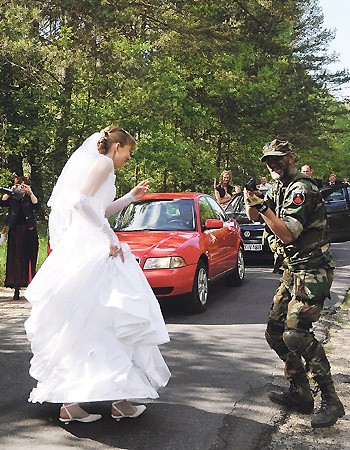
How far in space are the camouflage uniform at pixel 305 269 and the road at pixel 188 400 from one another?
62 centimetres

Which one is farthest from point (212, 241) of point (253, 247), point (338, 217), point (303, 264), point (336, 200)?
point (336, 200)

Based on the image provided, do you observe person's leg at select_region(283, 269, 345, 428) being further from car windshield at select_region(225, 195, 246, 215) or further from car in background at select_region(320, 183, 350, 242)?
car in background at select_region(320, 183, 350, 242)

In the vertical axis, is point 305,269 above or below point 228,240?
above

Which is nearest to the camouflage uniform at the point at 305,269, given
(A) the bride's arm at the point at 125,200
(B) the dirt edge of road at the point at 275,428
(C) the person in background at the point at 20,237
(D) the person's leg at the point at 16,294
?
(B) the dirt edge of road at the point at 275,428

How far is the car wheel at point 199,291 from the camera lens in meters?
9.36

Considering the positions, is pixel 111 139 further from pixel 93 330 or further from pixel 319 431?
pixel 319 431

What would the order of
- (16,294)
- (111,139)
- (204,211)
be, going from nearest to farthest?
(111,139) → (204,211) → (16,294)

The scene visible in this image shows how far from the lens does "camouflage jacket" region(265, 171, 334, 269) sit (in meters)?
4.68

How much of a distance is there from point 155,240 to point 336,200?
32.0 ft

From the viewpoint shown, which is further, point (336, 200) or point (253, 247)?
point (336, 200)

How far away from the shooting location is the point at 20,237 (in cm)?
1115

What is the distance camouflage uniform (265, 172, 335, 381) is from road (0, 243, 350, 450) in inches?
24.6

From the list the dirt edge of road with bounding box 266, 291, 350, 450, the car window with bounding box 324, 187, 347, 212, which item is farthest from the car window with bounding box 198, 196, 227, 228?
the car window with bounding box 324, 187, 347, 212

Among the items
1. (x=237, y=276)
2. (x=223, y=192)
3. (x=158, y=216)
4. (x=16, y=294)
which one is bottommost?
(x=16, y=294)
